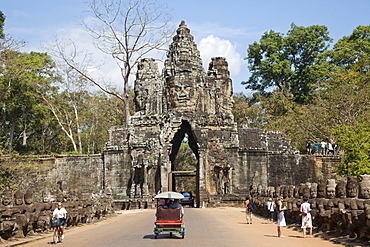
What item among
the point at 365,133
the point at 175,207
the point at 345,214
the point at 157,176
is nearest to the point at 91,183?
the point at 157,176

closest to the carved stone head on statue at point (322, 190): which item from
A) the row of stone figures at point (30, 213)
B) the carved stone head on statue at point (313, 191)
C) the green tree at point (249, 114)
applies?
the carved stone head on statue at point (313, 191)

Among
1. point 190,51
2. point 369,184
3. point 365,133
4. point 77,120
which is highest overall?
point 190,51

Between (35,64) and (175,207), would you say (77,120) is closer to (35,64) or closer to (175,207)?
(35,64)

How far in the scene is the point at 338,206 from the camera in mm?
16219

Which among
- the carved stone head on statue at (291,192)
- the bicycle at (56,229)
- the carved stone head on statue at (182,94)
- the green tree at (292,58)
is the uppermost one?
the green tree at (292,58)

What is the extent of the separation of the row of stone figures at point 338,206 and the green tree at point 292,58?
3886 centimetres

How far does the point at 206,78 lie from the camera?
43438 mm

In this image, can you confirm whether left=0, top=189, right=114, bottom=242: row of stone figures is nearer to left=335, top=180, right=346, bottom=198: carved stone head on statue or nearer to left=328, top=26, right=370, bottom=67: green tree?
left=335, top=180, right=346, bottom=198: carved stone head on statue

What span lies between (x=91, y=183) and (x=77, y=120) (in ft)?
42.0

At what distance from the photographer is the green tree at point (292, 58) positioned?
60000 mm

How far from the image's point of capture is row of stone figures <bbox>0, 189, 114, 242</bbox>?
1603cm

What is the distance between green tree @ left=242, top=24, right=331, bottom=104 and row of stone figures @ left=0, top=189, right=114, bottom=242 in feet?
131

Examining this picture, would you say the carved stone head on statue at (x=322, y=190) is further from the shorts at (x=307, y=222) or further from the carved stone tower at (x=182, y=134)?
the carved stone tower at (x=182, y=134)

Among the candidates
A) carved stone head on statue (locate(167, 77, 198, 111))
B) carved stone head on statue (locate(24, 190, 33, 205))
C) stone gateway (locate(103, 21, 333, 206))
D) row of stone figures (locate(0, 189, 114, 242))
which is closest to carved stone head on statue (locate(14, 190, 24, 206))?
row of stone figures (locate(0, 189, 114, 242))
